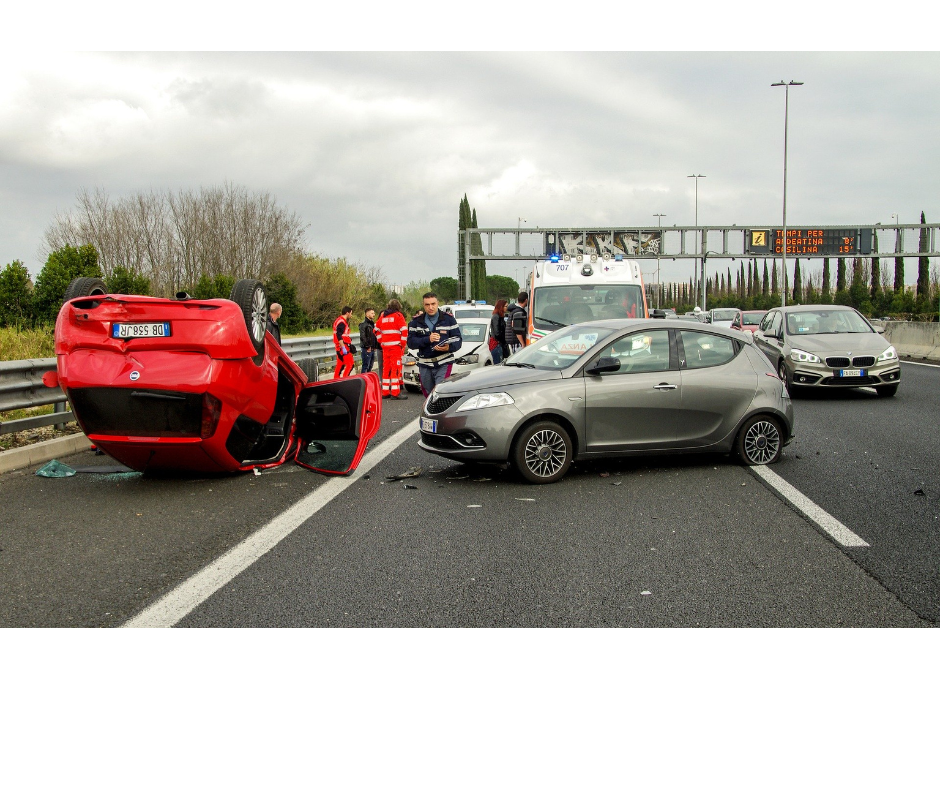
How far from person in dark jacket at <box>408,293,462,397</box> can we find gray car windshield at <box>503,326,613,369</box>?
128 inches

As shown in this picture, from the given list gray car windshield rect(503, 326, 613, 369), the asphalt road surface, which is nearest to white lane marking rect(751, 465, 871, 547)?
the asphalt road surface

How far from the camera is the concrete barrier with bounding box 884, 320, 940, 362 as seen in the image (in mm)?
27781

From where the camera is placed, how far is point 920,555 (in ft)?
18.6

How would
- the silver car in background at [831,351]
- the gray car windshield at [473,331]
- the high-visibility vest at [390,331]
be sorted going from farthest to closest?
the gray car windshield at [473,331]
the high-visibility vest at [390,331]
the silver car in background at [831,351]

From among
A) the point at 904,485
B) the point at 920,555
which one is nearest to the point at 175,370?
the point at 920,555

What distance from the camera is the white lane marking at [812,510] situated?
6078 mm

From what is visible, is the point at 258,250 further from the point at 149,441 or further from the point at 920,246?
the point at 920,246

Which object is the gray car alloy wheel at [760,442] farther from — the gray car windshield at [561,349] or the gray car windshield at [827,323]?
the gray car windshield at [827,323]

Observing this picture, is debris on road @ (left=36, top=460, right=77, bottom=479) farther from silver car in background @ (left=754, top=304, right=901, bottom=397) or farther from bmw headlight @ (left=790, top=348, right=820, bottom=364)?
bmw headlight @ (left=790, top=348, right=820, bottom=364)

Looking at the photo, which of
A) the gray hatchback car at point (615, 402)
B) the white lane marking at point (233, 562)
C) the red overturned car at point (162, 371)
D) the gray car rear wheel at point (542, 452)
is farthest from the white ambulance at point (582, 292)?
the red overturned car at point (162, 371)

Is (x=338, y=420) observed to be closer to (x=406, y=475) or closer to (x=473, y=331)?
(x=406, y=475)

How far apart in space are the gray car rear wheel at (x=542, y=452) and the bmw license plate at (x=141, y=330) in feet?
10.6

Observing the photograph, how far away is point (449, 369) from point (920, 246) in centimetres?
6228

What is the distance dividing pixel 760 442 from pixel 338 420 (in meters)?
4.32
